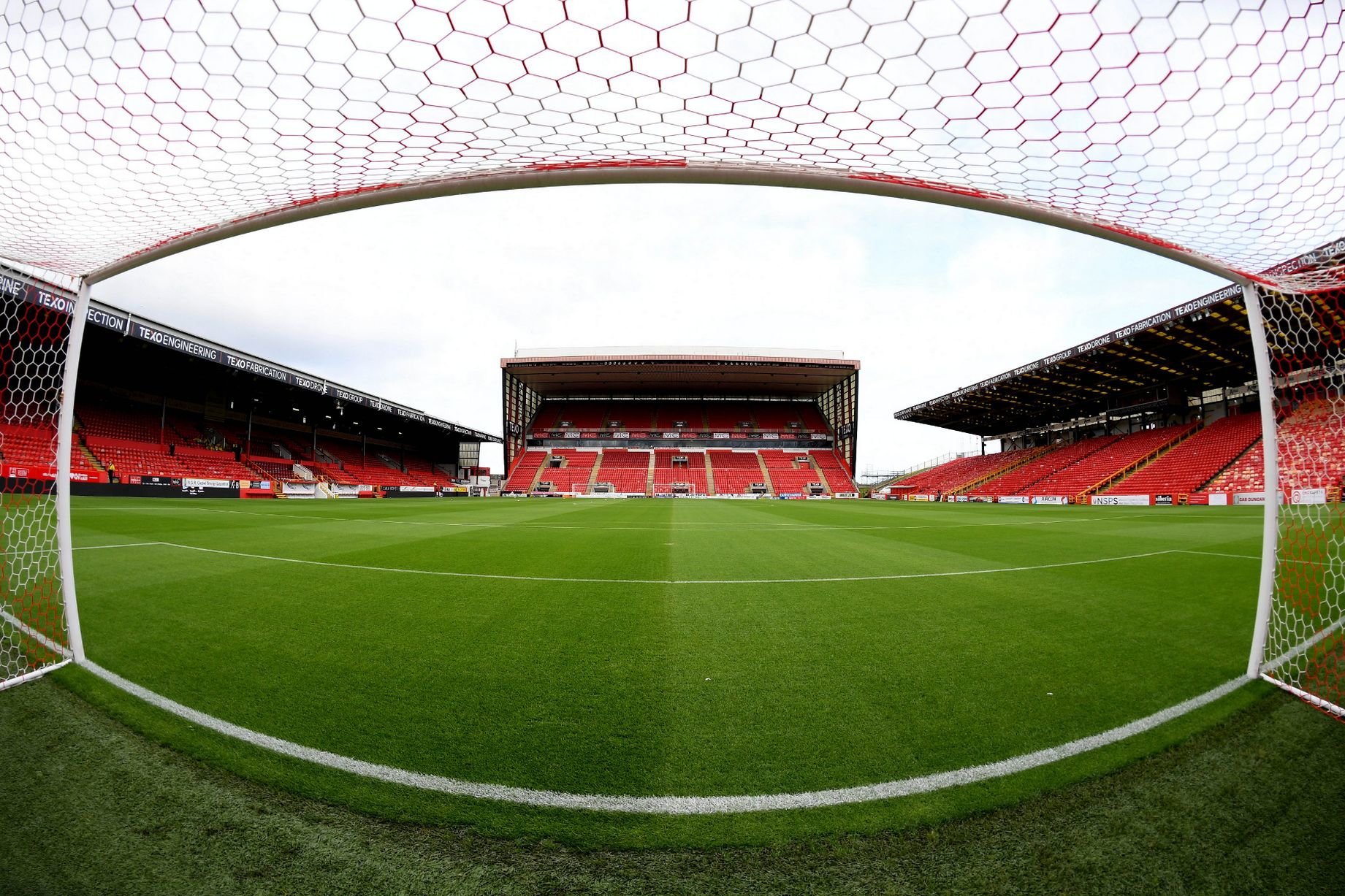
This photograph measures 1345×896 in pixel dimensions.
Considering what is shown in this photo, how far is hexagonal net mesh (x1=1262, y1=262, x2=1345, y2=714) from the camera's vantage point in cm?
276

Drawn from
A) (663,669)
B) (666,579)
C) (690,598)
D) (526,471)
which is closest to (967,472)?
(526,471)

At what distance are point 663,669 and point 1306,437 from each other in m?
4.83

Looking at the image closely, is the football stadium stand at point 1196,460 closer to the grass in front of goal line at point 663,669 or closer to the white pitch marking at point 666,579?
the grass in front of goal line at point 663,669

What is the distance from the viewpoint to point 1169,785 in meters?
1.63

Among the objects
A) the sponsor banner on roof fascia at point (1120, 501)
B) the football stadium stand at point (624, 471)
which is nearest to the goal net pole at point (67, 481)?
the sponsor banner on roof fascia at point (1120, 501)

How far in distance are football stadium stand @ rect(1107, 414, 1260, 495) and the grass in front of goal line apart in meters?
22.0

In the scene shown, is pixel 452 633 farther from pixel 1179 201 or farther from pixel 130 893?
pixel 1179 201

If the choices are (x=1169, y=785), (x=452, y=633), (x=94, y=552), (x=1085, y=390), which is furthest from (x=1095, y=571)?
(x=1085, y=390)

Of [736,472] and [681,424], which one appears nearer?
[736,472]

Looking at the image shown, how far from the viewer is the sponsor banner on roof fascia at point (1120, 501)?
2178cm

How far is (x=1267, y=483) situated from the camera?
278cm

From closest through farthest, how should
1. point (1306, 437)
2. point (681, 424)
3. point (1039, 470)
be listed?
point (1306, 437) < point (1039, 470) < point (681, 424)

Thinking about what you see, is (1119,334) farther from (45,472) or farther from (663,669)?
(45,472)

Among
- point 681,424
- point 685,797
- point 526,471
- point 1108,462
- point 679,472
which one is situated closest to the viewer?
point 685,797
